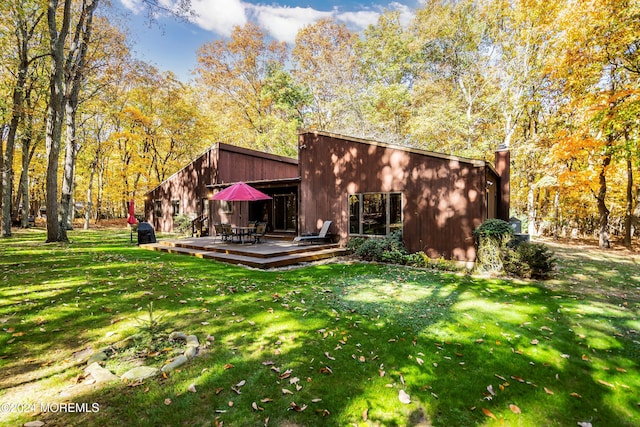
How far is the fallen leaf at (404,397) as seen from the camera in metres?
2.62

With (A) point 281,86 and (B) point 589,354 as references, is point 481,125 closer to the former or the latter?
(A) point 281,86

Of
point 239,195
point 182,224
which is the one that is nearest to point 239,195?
point 239,195

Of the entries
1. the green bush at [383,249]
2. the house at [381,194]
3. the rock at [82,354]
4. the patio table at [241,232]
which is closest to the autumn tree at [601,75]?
the house at [381,194]

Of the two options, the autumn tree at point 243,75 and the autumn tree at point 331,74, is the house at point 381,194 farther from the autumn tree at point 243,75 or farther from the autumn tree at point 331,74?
the autumn tree at point 331,74

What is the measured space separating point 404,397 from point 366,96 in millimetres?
21453

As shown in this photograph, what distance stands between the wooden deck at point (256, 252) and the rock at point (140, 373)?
524cm

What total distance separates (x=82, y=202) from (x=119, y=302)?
131ft

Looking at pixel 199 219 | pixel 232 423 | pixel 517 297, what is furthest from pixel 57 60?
pixel 517 297

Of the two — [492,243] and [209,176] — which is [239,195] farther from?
[492,243]

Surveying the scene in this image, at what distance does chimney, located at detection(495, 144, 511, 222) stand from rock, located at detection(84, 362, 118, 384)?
1283 centimetres

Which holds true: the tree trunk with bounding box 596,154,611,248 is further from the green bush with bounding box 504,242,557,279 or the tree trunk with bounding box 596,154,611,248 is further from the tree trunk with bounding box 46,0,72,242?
the tree trunk with bounding box 46,0,72,242

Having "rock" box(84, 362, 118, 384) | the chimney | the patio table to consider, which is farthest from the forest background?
"rock" box(84, 362, 118, 384)

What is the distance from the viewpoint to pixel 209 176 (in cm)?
1678

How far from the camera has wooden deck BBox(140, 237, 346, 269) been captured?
28.4ft
